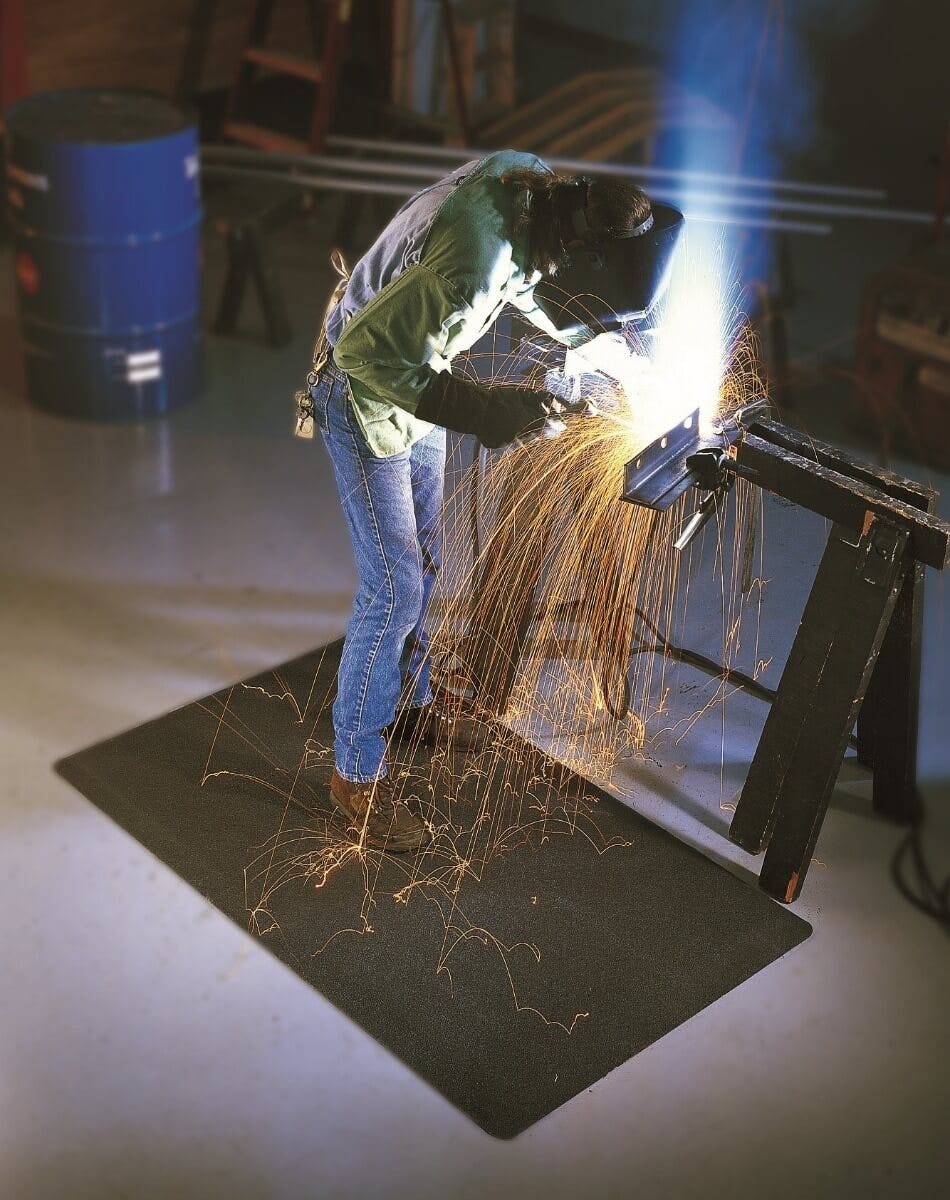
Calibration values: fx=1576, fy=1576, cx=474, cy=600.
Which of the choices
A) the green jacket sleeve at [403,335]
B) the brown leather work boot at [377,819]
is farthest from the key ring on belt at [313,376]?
the brown leather work boot at [377,819]

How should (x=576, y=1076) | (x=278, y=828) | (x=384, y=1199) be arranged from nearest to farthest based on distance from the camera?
(x=384, y=1199) → (x=576, y=1076) → (x=278, y=828)

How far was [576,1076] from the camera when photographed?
3.00 m

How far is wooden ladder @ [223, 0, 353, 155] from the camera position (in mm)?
6820

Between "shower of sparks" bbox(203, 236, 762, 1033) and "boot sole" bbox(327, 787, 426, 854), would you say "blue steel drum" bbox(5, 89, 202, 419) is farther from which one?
"boot sole" bbox(327, 787, 426, 854)

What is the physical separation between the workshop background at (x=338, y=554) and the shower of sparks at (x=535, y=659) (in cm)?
16

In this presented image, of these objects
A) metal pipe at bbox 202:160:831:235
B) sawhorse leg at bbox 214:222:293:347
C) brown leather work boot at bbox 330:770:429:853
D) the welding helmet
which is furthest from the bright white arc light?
sawhorse leg at bbox 214:222:293:347

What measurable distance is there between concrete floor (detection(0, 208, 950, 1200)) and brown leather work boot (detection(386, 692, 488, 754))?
0.40 m

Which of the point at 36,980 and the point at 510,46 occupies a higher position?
the point at 510,46

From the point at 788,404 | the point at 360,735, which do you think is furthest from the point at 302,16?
the point at 360,735

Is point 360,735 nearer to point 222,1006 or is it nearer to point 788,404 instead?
point 222,1006

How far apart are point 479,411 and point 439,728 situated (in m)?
1.15

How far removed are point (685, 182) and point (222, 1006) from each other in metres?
3.77

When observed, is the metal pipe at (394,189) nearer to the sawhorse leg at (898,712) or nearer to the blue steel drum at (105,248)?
the blue steel drum at (105,248)

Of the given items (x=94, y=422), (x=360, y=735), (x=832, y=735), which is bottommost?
(x=94, y=422)
